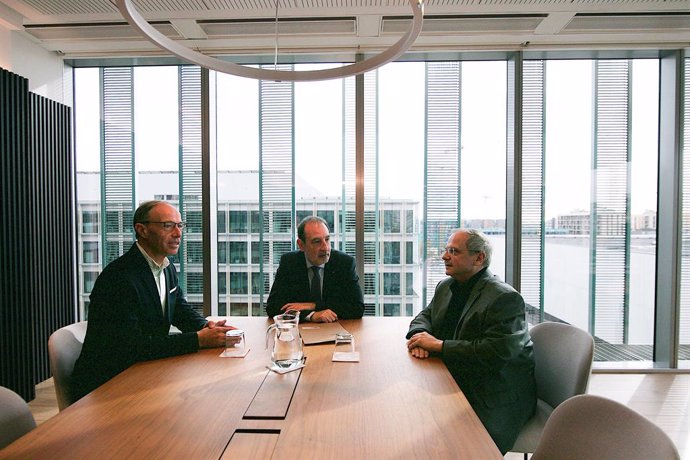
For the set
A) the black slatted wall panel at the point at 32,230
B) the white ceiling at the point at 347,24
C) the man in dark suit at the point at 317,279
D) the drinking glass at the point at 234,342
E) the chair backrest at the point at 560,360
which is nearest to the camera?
the chair backrest at the point at 560,360

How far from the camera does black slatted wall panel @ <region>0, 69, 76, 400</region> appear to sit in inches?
122

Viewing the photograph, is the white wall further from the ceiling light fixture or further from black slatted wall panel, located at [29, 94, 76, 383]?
the ceiling light fixture

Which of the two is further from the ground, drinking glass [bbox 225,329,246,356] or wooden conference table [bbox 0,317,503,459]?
drinking glass [bbox 225,329,246,356]

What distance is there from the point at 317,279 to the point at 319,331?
2.13 feet

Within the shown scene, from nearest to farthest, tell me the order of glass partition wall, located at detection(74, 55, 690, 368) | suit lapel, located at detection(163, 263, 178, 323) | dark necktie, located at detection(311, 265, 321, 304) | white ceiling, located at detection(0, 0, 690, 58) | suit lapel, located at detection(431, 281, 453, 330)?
suit lapel, located at detection(163, 263, 178, 323), suit lapel, located at detection(431, 281, 453, 330), dark necktie, located at detection(311, 265, 321, 304), white ceiling, located at detection(0, 0, 690, 58), glass partition wall, located at detection(74, 55, 690, 368)

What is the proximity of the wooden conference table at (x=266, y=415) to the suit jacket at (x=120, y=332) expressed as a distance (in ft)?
0.30

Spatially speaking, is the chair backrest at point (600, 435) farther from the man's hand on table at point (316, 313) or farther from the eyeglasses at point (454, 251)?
the man's hand on table at point (316, 313)

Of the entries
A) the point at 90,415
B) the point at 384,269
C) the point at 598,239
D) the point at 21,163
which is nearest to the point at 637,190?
the point at 598,239

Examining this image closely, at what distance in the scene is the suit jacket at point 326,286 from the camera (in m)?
2.75

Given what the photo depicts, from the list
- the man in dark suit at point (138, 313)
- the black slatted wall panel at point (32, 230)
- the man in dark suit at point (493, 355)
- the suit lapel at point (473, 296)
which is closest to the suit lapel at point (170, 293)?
the man in dark suit at point (138, 313)

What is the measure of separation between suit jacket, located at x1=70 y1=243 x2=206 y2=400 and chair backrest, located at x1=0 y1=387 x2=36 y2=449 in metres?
0.47

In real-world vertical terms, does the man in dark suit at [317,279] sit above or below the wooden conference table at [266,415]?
above

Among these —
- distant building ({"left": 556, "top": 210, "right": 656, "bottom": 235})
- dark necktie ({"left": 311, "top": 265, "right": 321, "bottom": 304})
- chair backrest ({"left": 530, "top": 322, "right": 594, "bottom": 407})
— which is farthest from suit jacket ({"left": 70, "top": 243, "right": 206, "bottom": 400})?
distant building ({"left": 556, "top": 210, "right": 656, "bottom": 235})

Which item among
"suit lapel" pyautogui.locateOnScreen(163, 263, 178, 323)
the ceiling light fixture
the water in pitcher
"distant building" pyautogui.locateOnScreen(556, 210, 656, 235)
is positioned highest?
the ceiling light fixture
